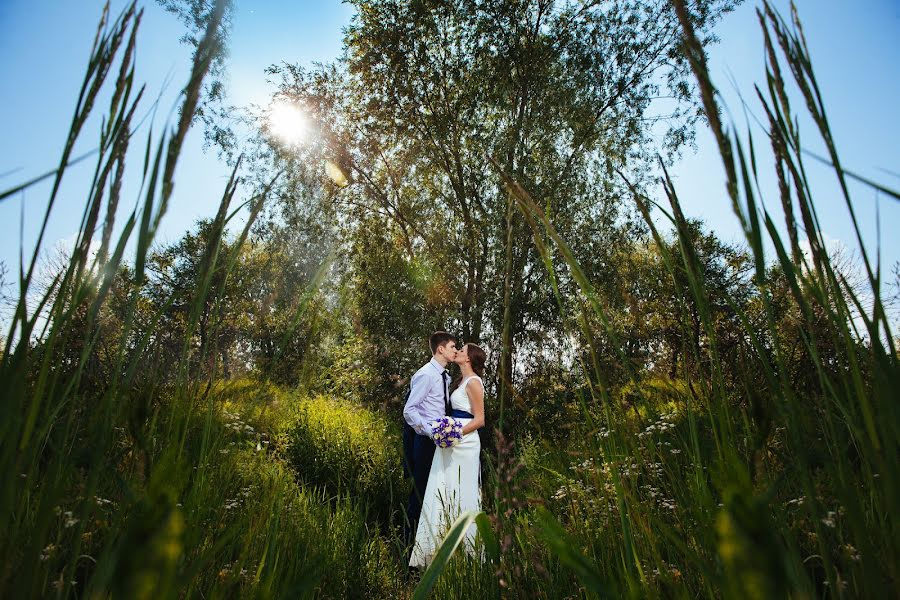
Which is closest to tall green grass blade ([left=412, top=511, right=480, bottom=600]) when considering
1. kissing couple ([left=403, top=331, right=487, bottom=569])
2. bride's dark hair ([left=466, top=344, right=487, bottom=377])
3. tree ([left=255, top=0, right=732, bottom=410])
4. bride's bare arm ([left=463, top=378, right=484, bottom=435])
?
kissing couple ([left=403, top=331, right=487, bottom=569])

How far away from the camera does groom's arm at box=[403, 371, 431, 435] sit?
5.76m

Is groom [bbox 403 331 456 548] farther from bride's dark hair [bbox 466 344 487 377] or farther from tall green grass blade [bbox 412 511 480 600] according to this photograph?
tall green grass blade [bbox 412 511 480 600]

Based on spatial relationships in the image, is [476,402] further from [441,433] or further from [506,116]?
[506,116]

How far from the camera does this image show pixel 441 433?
17.3 ft

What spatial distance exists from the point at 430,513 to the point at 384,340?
511cm

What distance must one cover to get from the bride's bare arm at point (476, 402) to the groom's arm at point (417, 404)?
1.51 ft

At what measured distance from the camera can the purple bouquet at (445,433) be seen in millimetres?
5281

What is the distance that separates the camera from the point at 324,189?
36.8ft

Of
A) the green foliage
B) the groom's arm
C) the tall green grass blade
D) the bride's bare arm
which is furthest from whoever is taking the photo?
the green foliage

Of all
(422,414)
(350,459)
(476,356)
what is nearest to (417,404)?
(422,414)

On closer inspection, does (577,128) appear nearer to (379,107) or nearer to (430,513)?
(379,107)

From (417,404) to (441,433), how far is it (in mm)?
776

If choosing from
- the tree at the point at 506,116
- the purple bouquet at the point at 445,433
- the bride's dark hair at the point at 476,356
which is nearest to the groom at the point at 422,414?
the bride's dark hair at the point at 476,356

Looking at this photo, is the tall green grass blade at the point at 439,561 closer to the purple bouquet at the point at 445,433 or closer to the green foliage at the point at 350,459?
the purple bouquet at the point at 445,433
